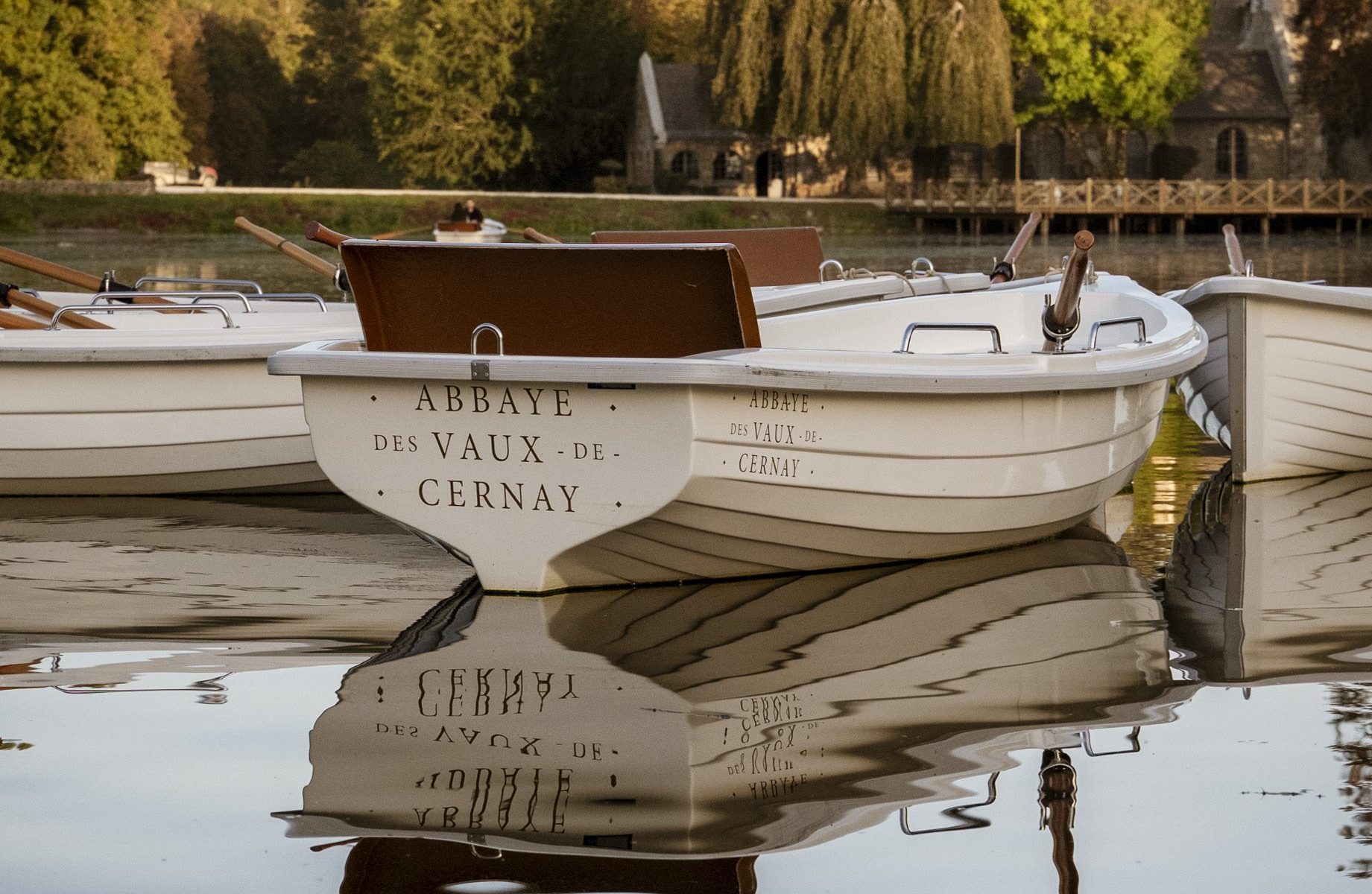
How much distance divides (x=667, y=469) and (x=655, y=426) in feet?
0.46

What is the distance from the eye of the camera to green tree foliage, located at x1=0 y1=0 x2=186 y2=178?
5494cm

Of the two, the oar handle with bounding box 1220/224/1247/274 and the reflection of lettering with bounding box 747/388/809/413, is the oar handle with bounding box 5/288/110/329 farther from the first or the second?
the oar handle with bounding box 1220/224/1247/274

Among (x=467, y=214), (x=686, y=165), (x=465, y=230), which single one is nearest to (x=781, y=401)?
(x=465, y=230)

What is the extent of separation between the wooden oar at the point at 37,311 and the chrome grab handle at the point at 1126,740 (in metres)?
5.56

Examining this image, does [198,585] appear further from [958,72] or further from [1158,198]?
[1158,198]

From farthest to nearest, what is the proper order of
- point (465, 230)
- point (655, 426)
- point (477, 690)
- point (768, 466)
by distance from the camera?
point (465, 230) → point (768, 466) → point (655, 426) → point (477, 690)

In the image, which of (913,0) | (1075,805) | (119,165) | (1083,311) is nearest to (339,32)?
(119,165)

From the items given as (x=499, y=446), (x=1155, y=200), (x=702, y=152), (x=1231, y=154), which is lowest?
(x=1155, y=200)

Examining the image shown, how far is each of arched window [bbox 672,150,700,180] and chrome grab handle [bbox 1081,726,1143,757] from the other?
52422 mm

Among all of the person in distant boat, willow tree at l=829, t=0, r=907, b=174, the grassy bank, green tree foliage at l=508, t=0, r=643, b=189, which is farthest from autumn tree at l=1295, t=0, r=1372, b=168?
the person in distant boat

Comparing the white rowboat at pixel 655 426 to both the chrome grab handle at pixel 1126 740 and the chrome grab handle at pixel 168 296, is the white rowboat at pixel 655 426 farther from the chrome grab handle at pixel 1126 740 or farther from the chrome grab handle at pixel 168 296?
the chrome grab handle at pixel 168 296

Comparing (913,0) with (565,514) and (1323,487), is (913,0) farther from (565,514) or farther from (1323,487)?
(565,514)

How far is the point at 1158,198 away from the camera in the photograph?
1928 inches

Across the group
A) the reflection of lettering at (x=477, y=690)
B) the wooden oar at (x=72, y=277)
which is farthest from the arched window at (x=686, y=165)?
the reflection of lettering at (x=477, y=690)
